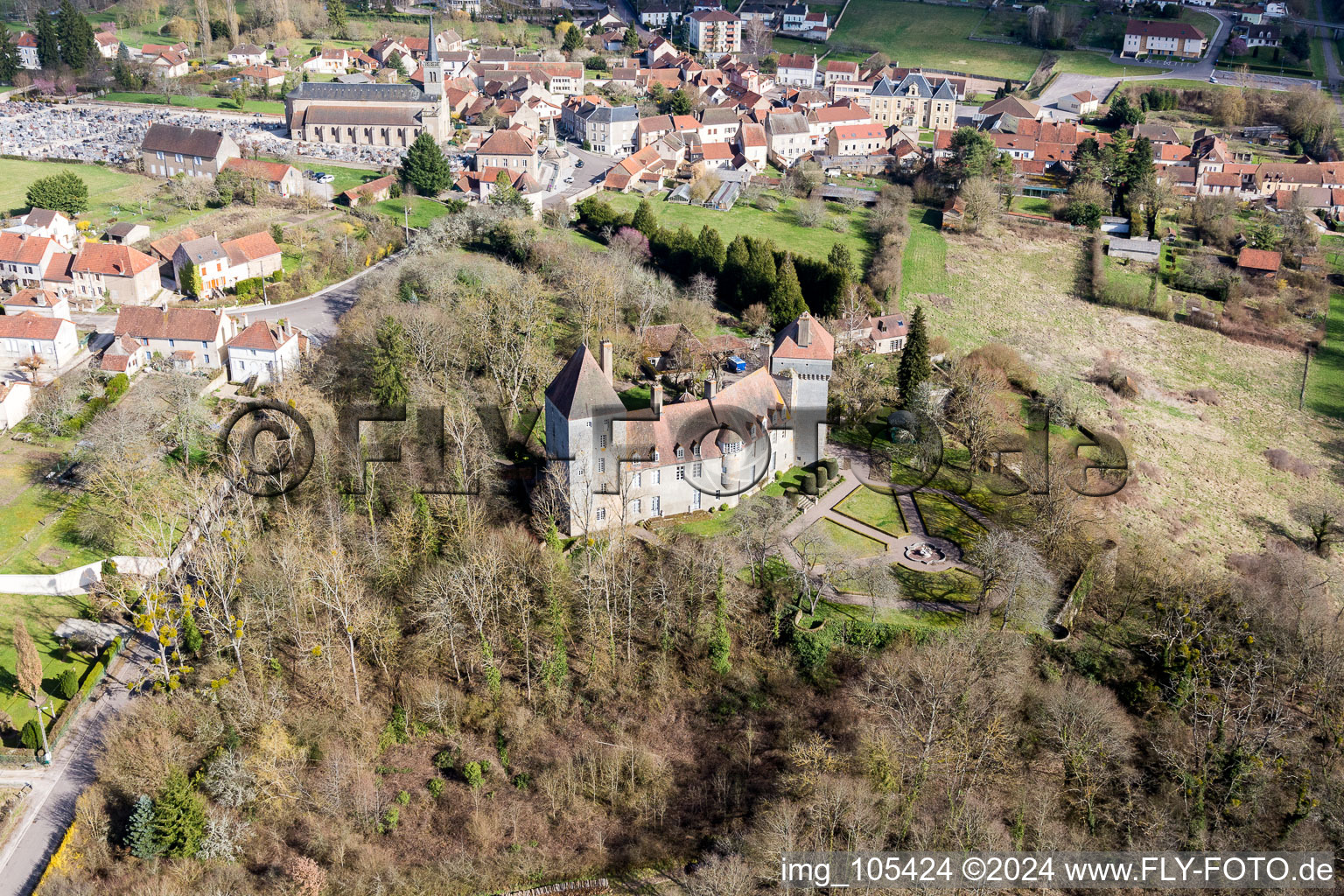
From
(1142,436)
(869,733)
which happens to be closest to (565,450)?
(869,733)

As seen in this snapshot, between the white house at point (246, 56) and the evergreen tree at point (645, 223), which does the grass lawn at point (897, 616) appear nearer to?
the evergreen tree at point (645, 223)

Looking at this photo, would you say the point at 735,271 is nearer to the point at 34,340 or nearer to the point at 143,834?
the point at 34,340

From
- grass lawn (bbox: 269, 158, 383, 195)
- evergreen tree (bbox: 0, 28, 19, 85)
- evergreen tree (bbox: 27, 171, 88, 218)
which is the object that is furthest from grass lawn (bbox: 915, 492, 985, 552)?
evergreen tree (bbox: 0, 28, 19, 85)

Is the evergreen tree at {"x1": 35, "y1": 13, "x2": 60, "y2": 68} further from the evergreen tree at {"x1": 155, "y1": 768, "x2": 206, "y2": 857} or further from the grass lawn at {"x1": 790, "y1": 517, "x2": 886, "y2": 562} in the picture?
the grass lawn at {"x1": 790, "y1": 517, "x2": 886, "y2": 562}

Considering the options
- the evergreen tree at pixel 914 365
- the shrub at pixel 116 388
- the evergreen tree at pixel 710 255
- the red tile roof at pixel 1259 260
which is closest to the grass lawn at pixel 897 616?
the evergreen tree at pixel 914 365

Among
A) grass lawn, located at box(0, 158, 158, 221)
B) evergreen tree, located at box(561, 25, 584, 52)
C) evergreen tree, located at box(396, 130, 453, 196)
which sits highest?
evergreen tree, located at box(561, 25, 584, 52)

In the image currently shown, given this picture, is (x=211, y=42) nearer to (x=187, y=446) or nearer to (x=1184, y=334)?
(x=187, y=446)
